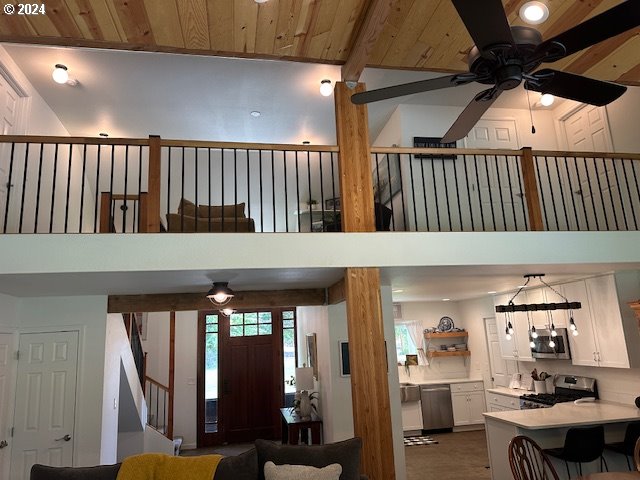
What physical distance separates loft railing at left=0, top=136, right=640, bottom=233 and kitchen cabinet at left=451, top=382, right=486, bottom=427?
371cm

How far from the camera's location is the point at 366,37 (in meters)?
3.79

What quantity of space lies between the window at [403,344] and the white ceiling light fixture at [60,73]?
7.11 meters

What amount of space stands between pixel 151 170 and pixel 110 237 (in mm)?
668

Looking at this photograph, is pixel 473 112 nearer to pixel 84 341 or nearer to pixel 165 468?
pixel 165 468

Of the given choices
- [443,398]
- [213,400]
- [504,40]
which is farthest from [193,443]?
[504,40]

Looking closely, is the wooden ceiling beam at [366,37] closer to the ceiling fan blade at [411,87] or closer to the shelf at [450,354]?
the ceiling fan blade at [411,87]

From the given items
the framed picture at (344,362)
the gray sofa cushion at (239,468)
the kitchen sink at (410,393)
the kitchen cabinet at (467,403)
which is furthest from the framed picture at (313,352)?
the gray sofa cushion at (239,468)

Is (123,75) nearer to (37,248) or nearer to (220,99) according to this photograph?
(220,99)

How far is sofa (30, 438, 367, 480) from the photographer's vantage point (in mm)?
3252

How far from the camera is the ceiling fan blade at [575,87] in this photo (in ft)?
8.06

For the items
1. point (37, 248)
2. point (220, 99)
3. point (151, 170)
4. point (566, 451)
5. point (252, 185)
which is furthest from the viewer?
point (252, 185)

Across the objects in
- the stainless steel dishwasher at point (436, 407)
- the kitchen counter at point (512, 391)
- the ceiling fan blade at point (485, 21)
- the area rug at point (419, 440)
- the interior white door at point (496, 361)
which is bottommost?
the area rug at point (419, 440)

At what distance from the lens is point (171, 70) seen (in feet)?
16.4

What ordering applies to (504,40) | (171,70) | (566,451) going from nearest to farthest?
(504,40), (566,451), (171,70)
